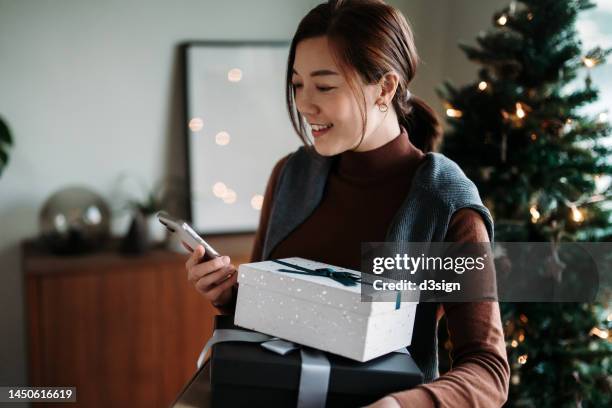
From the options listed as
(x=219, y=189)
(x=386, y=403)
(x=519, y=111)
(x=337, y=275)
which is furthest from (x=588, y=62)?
(x=219, y=189)

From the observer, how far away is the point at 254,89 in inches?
101

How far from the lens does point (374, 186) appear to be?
3.76 feet

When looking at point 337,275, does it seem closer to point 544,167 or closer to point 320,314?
point 320,314

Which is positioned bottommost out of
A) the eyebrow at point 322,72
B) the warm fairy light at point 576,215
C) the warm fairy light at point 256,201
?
the warm fairy light at point 256,201

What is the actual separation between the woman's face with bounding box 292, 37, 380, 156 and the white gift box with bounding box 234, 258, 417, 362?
0.25 metres

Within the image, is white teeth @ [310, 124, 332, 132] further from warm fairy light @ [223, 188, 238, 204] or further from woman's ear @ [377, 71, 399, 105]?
warm fairy light @ [223, 188, 238, 204]

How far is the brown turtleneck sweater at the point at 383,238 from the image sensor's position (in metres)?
0.88

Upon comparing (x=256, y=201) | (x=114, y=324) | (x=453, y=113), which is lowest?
(x=114, y=324)

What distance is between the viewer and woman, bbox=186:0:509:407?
0.97 meters

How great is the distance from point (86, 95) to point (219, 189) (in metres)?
0.64

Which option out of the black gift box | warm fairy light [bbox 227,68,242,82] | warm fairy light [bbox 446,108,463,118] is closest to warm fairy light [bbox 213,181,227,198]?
warm fairy light [bbox 227,68,242,82]

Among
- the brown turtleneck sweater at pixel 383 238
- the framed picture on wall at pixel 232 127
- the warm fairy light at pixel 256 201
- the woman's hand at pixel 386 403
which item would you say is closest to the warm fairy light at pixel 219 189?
the framed picture on wall at pixel 232 127

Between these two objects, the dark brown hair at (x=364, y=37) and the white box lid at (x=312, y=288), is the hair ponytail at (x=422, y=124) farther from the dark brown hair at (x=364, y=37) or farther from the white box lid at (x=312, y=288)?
the white box lid at (x=312, y=288)

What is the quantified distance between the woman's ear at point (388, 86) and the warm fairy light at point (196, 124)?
1516 mm
